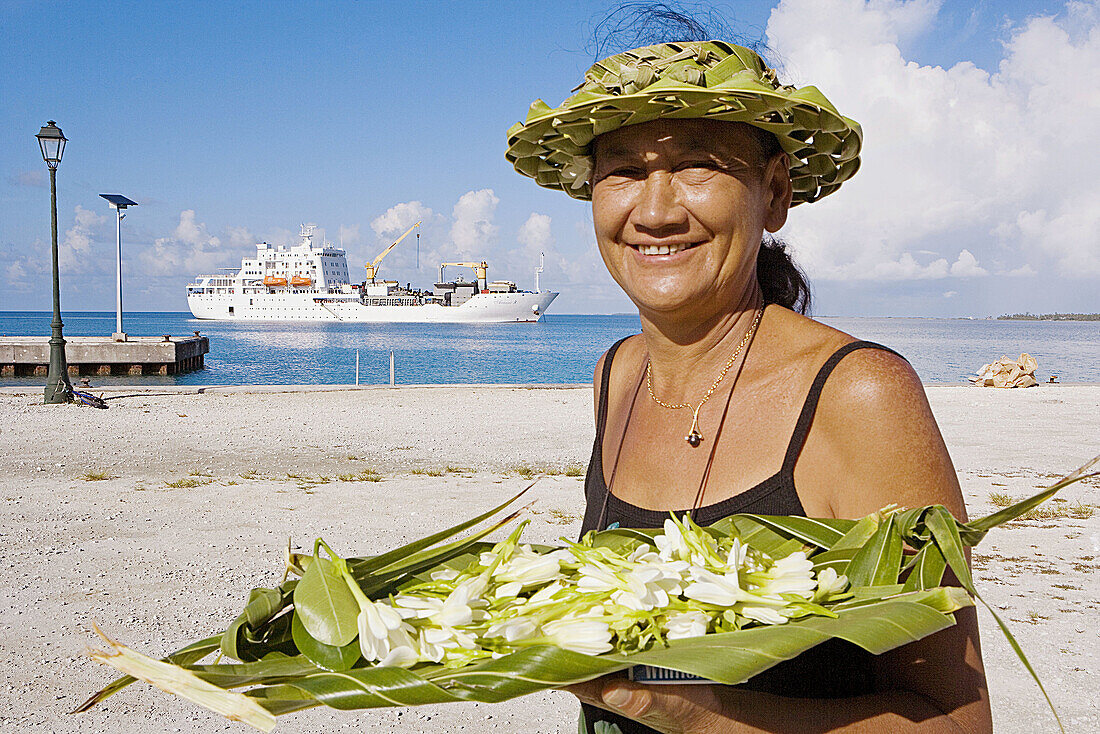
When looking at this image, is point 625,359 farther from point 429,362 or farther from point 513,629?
point 429,362

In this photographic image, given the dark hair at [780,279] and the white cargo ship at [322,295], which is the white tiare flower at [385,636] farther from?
the white cargo ship at [322,295]

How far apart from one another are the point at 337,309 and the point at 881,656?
4491 inches

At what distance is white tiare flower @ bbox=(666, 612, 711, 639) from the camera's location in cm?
100

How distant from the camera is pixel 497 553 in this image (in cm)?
115

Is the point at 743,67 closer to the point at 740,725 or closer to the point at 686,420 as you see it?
the point at 686,420

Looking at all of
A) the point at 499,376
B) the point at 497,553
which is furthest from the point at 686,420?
the point at 499,376

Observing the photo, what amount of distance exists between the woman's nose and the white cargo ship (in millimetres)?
108343

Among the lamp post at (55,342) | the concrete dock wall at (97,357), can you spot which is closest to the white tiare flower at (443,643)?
the lamp post at (55,342)

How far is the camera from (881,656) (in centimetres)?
129

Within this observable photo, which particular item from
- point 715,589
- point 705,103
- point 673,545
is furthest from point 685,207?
point 715,589

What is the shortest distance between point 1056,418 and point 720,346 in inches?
628

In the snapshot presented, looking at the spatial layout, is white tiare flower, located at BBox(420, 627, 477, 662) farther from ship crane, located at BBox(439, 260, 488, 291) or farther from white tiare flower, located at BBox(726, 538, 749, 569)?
ship crane, located at BBox(439, 260, 488, 291)

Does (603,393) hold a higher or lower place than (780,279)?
lower

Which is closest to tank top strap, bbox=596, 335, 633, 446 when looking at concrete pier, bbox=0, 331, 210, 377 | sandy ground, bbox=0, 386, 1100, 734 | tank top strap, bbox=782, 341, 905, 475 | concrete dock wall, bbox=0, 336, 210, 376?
tank top strap, bbox=782, 341, 905, 475
